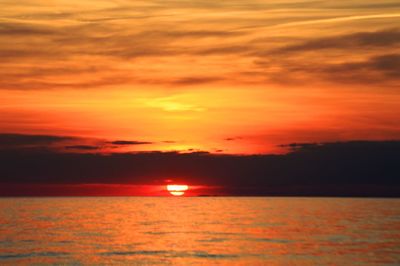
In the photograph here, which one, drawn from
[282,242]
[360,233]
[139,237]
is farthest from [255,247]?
[360,233]

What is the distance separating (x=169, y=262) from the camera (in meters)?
52.4

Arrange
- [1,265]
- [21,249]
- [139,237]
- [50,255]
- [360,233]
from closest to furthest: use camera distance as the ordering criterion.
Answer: [1,265]
[50,255]
[21,249]
[139,237]
[360,233]

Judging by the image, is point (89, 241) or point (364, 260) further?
point (89, 241)

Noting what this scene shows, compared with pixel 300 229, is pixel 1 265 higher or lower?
higher

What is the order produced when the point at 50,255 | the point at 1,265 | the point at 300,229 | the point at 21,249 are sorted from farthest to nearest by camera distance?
the point at 300,229 < the point at 21,249 < the point at 50,255 < the point at 1,265

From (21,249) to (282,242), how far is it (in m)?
26.5

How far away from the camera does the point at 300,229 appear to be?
84.9 meters

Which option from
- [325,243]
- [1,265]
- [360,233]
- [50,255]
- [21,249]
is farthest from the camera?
[360,233]

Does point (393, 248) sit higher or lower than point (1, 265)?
lower

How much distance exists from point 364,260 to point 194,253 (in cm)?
1514

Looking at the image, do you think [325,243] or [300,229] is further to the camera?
[300,229]

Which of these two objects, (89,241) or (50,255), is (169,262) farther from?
(89,241)

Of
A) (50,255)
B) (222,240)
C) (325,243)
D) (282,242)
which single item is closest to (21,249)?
(50,255)

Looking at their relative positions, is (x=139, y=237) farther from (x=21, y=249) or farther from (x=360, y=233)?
(x=360, y=233)
